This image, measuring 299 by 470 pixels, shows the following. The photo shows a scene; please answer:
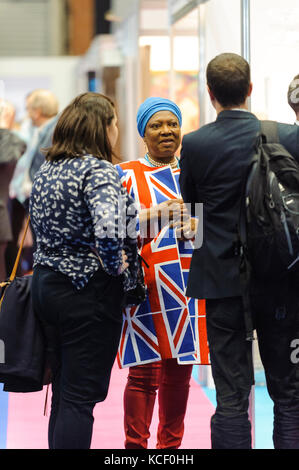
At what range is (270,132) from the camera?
2.68m

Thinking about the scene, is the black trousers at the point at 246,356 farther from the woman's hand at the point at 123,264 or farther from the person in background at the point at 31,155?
the person in background at the point at 31,155

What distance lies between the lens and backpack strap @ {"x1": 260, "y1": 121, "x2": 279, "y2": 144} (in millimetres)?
2674

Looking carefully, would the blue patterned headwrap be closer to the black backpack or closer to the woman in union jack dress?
the woman in union jack dress

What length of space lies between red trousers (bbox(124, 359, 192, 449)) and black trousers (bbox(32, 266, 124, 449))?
0.42 m

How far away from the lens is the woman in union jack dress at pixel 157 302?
3195mm

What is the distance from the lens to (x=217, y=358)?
2744mm

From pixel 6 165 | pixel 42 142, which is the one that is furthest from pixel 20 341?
pixel 42 142

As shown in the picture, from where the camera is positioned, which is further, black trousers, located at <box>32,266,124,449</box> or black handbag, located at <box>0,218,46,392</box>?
black handbag, located at <box>0,218,46,392</box>

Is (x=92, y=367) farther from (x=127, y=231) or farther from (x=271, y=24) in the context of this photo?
A: (x=271, y=24)

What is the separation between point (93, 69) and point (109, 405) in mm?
7402

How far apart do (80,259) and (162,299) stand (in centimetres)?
60

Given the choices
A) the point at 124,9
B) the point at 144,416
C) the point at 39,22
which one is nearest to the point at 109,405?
the point at 144,416

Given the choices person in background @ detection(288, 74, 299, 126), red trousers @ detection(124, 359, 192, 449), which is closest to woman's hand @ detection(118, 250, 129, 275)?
red trousers @ detection(124, 359, 192, 449)

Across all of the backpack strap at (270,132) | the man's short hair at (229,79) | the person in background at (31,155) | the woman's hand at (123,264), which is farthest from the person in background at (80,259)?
the person in background at (31,155)
